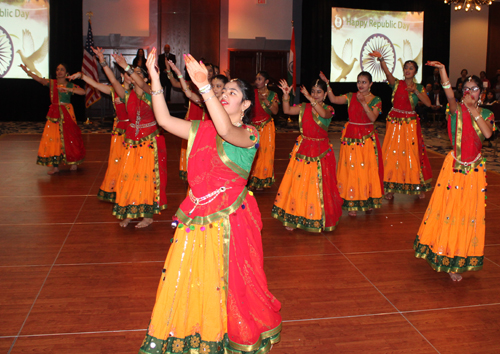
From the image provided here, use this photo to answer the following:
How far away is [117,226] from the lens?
4789 mm

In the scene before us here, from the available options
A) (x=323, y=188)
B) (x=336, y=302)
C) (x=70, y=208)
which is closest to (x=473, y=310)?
(x=336, y=302)

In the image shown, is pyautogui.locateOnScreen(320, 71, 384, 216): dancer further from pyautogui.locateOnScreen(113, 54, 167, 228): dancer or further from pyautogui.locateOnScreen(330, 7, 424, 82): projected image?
pyautogui.locateOnScreen(330, 7, 424, 82): projected image

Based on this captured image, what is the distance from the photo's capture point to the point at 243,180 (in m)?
2.39

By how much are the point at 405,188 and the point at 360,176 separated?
1.06 metres

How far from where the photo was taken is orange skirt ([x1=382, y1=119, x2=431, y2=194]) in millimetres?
5914

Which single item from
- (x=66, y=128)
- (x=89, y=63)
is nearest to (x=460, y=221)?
(x=66, y=128)

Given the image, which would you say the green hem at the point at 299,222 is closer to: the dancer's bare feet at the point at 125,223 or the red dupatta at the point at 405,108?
the dancer's bare feet at the point at 125,223

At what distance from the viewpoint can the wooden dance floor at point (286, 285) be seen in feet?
9.20

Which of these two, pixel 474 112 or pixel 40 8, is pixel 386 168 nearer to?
pixel 474 112

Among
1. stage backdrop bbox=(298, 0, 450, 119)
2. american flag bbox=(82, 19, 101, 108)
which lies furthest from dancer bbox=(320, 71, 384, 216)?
american flag bbox=(82, 19, 101, 108)

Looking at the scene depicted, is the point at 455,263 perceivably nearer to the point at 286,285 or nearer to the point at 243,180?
the point at 286,285

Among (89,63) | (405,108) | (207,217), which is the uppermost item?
(89,63)

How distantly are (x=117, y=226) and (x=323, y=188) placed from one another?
2.01 meters

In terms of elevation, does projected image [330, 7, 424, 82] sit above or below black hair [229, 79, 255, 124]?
above
